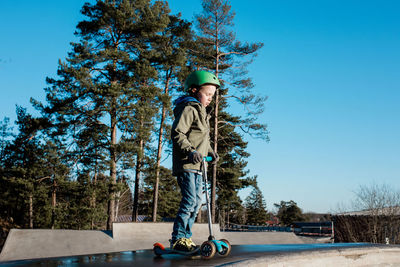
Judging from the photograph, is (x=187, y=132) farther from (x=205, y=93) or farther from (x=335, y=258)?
(x=335, y=258)

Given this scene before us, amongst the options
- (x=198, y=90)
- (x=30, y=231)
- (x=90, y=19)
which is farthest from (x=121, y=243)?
(x=90, y=19)

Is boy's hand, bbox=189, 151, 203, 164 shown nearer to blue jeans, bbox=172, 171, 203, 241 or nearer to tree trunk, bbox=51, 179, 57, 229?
blue jeans, bbox=172, 171, 203, 241

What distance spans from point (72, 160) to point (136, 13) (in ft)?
→ 31.8

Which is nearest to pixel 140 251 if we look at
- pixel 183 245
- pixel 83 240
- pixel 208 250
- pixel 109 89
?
pixel 83 240

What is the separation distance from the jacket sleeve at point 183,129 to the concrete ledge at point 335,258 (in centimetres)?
128

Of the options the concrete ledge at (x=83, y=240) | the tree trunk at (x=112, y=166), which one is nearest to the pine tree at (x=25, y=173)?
the tree trunk at (x=112, y=166)

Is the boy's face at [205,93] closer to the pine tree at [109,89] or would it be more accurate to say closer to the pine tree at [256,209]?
the pine tree at [109,89]

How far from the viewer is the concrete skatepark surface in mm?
3223

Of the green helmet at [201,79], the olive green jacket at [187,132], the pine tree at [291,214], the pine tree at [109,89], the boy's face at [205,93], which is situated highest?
the pine tree at [109,89]

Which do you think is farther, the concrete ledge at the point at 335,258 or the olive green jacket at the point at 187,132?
the olive green jacket at the point at 187,132

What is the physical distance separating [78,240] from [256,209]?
64.4m

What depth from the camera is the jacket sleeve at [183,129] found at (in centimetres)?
354

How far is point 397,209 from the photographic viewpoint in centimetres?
2600

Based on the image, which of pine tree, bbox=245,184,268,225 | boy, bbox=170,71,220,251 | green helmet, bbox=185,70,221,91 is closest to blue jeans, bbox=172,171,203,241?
boy, bbox=170,71,220,251
